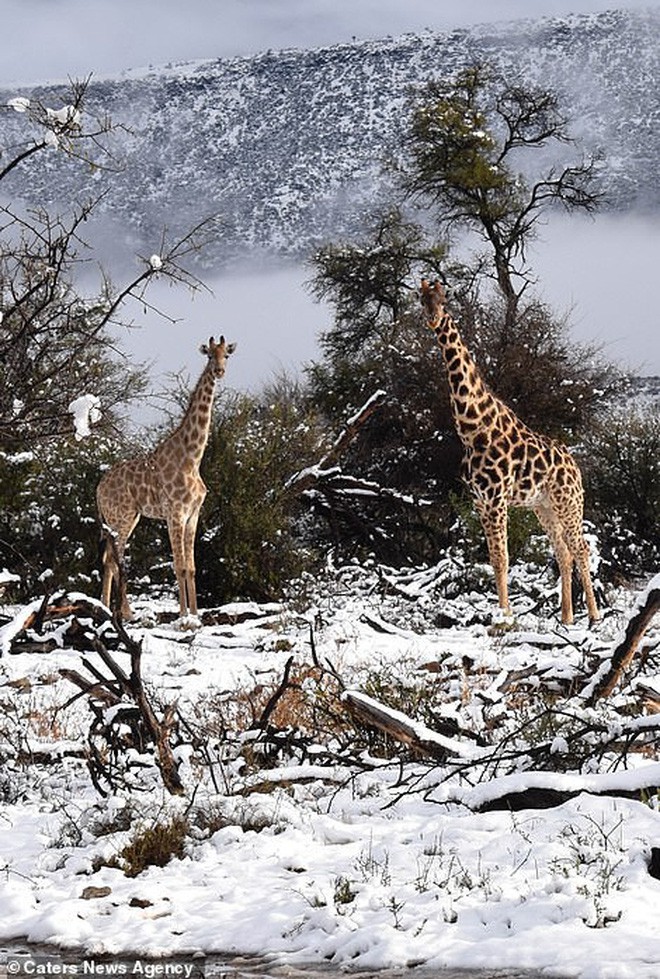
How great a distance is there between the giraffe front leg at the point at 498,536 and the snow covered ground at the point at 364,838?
382 cm

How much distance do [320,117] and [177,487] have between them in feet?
174

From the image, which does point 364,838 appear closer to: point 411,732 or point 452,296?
point 411,732

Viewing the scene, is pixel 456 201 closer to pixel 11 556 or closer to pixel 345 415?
pixel 345 415

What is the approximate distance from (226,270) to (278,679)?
44.2 metres

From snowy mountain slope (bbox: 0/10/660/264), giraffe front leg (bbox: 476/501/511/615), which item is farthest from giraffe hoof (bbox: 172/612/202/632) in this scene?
snowy mountain slope (bbox: 0/10/660/264)

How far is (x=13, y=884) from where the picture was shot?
14.2ft

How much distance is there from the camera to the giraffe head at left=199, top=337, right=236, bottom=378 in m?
13.3

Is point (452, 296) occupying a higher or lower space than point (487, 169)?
lower

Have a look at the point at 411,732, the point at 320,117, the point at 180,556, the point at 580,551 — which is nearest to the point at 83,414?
the point at 411,732

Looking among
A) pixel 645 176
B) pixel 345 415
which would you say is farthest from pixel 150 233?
pixel 345 415

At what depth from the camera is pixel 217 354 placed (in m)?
13.3

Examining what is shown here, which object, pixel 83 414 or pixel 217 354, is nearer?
pixel 83 414

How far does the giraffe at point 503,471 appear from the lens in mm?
11508

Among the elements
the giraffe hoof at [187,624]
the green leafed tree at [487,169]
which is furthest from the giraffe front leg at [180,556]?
the green leafed tree at [487,169]
